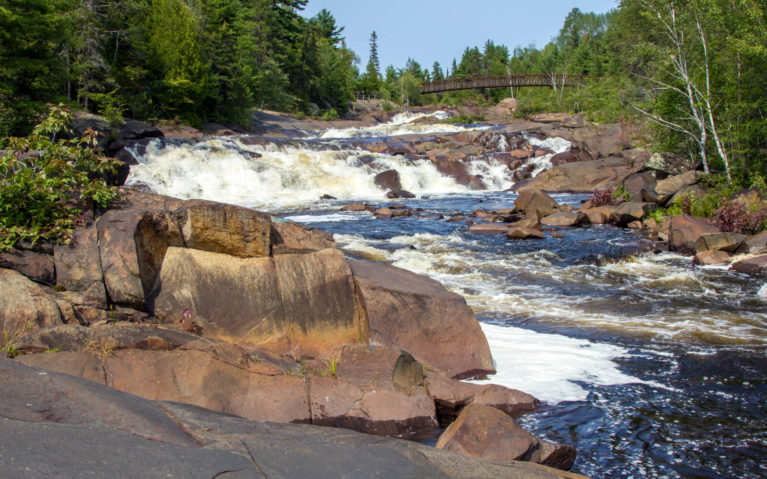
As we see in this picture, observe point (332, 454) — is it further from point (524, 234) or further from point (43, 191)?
point (524, 234)

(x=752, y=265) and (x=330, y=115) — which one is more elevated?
(x=330, y=115)

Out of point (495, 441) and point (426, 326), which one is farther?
point (426, 326)

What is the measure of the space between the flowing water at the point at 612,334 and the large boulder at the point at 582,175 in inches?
318

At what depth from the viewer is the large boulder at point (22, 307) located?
4.93 metres

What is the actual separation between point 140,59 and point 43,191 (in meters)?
32.8

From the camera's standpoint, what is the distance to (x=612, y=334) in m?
8.04

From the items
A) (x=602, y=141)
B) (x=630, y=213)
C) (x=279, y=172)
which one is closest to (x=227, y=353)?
(x=630, y=213)

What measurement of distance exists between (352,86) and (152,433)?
78638 mm

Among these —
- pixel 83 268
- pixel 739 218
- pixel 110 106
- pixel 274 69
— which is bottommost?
pixel 739 218

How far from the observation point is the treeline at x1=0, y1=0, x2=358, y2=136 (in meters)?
18.4

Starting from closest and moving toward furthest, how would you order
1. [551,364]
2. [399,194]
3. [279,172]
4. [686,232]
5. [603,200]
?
[551,364]
[686,232]
[603,200]
[399,194]
[279,172]

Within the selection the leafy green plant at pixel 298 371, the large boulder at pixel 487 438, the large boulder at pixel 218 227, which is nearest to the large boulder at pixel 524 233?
the large boulder at pixel 218 227

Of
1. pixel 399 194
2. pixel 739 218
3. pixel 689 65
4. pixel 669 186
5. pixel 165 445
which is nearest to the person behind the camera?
pixel 165 445

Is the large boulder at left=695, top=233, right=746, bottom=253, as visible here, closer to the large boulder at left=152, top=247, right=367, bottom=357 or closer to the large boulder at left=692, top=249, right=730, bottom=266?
the large boulder at left=692, top=249, right=730, bottom=266
